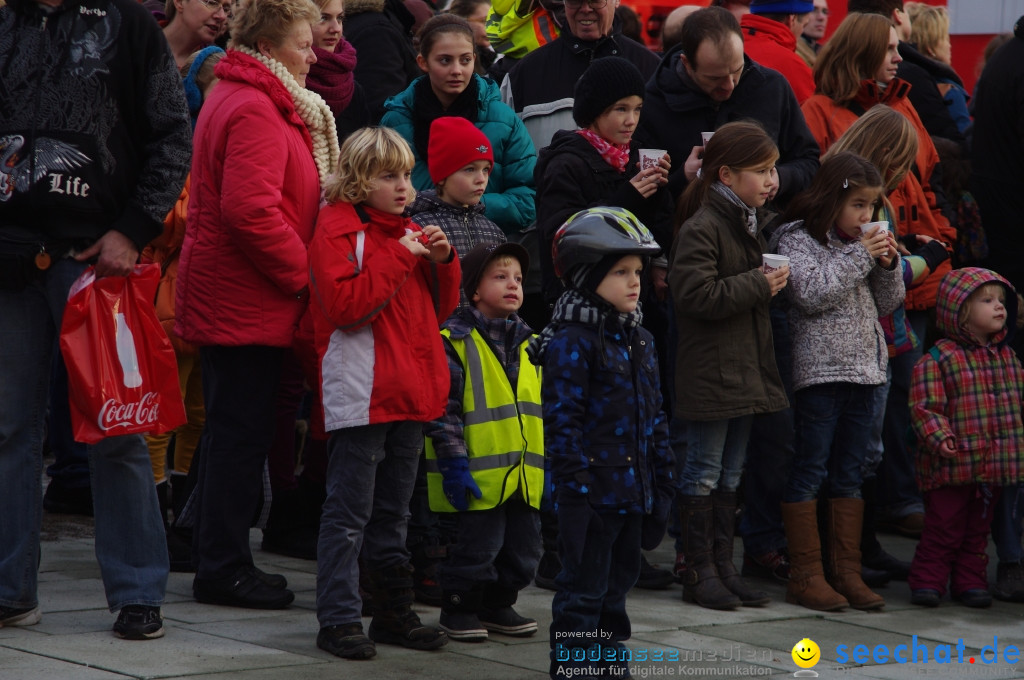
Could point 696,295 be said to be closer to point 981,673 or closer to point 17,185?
point 981,673

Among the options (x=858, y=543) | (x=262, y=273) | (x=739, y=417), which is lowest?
(x=858, y=543)

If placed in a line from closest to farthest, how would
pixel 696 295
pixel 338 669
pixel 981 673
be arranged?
pixel 338 669 < pixel 981 673 < pixel 696 295

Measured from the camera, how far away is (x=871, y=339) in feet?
21.1

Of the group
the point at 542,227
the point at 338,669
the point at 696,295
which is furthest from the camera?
the point at 542,227

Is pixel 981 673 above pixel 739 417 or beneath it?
beneath

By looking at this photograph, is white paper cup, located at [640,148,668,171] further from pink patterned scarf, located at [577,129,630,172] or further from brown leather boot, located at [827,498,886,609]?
brown leather boot, located at [827,498,886,609]

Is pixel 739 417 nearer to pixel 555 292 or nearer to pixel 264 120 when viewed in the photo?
pixel 555 292

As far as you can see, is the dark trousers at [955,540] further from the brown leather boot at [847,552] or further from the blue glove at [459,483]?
the blue glove at [459,483]

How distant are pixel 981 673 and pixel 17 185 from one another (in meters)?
3.83

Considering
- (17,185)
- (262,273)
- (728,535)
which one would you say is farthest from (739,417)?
(17,185)

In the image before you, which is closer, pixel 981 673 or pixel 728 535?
pixel 981 673

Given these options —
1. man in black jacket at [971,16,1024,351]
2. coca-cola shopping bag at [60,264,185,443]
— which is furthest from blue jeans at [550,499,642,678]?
man in black jacket at [971,16,1024,351]

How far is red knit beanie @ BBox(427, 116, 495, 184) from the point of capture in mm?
5945

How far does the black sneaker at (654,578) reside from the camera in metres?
6.42
